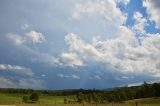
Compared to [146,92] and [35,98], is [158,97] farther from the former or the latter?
[35,98]

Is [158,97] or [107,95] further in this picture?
[107,95]

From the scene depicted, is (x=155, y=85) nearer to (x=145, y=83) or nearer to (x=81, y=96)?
(x=145, y=83)

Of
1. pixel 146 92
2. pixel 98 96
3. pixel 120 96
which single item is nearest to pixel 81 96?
pixel 98 96

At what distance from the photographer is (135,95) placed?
15250cm

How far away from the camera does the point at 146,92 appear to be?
490ft

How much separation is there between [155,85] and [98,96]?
81.5 ft

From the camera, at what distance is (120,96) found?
15100cm

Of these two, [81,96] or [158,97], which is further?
[81,96]

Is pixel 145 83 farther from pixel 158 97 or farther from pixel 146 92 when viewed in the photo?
pixel 158 97

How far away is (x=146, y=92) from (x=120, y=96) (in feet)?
37.5

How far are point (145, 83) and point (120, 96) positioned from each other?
14.3 meters

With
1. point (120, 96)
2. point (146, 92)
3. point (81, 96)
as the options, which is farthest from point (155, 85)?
point (81, 96)

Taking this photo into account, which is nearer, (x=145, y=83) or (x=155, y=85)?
(x=155, y=85)

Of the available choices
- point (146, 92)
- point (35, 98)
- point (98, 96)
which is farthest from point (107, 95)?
point (35, 98)
